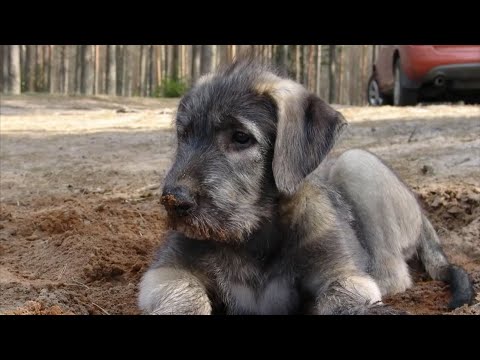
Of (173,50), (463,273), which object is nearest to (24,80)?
(173,50)

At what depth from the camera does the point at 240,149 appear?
4.50m

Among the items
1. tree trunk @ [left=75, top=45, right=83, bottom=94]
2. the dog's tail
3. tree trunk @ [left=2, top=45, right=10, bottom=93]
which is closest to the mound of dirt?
the dog's tail

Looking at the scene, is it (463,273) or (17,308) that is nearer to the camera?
(17,308)

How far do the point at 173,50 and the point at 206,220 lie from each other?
2261 centimetres

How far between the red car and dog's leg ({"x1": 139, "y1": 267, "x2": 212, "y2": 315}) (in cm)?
1188

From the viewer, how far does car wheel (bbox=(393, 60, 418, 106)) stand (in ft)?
54.1

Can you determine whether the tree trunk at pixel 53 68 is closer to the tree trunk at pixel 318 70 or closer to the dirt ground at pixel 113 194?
the tree trunk at pixel 318 70

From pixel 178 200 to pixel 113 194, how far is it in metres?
4.62

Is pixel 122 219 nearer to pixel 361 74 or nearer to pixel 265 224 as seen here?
pixel 265 224

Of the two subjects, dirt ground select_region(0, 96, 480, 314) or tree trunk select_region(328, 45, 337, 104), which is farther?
tree trunk select_region(328, 45, 337, 104)

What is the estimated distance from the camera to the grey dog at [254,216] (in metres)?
4.29

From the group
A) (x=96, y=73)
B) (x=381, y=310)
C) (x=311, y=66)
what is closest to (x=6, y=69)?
(x=96, y=73)

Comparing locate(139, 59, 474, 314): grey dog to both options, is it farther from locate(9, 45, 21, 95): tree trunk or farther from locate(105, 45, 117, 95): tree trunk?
locate(105, 45, 117, 95): tree trunk

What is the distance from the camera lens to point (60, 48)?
25891 mm
